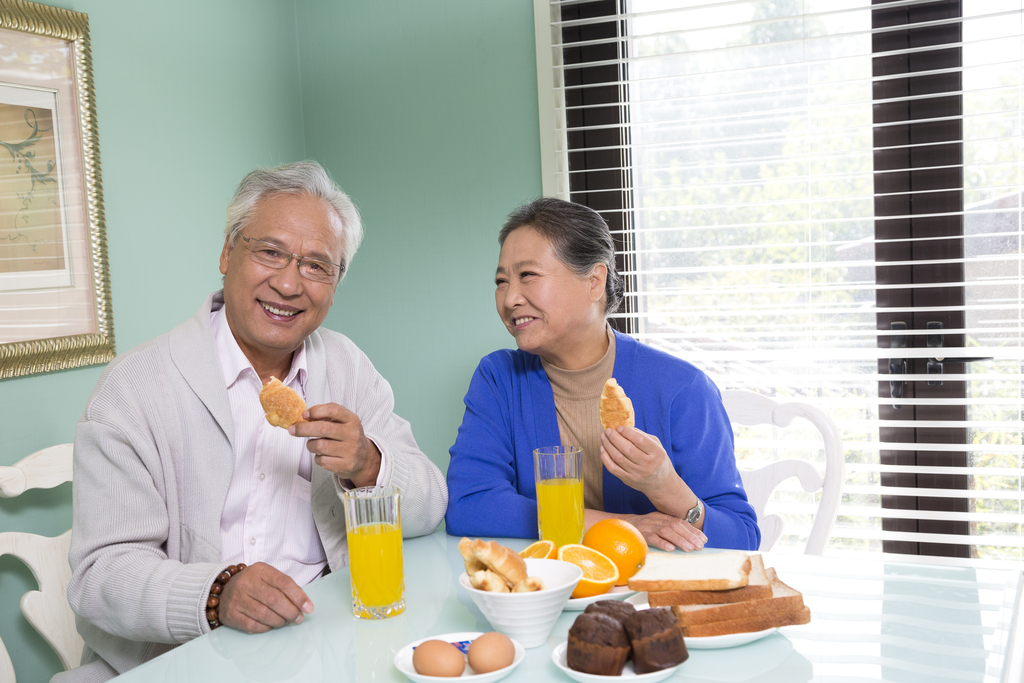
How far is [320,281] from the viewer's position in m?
1.58

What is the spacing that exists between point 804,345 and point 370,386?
1.41 metres

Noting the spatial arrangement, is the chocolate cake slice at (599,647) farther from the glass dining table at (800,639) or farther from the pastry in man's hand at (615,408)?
the pastry in man's hand at (615,408)

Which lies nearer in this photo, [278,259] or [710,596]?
[710,596]

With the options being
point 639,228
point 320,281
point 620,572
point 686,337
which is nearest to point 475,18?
point 639,228

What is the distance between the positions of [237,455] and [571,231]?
82 cm

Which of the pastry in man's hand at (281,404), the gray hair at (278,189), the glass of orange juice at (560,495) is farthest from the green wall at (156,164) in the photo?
the glass of orange juice at (560,495)

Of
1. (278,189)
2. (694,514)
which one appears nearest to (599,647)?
(694,514)

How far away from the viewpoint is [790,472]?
6.16 ft

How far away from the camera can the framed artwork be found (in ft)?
6.06

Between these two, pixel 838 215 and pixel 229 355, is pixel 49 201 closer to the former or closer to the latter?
pixel 229 355

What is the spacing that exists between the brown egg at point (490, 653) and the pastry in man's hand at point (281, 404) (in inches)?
21.1

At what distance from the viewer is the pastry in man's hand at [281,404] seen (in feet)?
4.24

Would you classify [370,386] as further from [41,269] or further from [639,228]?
[639,228]

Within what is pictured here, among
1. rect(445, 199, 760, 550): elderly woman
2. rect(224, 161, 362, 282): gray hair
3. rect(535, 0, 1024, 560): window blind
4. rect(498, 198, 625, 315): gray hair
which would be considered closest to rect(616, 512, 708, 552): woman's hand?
rect(445, 199, 760, 550): elderly woman
